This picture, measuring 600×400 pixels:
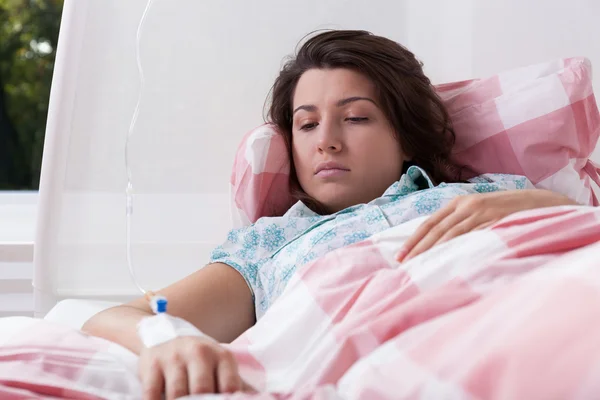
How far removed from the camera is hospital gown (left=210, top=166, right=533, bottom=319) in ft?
3.70

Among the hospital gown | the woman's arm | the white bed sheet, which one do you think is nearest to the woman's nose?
the hospital gown

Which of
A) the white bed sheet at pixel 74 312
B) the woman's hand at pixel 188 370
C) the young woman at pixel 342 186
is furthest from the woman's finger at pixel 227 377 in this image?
the white bed sheet at pixel 74 312

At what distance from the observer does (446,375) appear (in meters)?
0.56

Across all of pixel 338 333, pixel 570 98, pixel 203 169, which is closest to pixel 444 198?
pixel 570 98

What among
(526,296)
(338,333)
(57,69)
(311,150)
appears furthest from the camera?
(57,69)

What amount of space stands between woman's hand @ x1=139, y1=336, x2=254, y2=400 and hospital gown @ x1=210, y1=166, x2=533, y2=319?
0.40 metres

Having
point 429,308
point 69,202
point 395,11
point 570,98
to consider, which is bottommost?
point 69,202

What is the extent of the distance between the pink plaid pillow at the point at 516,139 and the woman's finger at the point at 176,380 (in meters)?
0.72

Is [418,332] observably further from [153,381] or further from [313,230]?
[313,230]

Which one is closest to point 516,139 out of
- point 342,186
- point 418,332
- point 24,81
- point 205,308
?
point 342,186

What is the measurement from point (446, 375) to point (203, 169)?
1078 millimetres

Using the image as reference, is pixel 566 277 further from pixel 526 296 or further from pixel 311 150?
pixel 311 150

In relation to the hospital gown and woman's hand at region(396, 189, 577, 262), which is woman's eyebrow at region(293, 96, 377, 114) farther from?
woman's hand at region(396, 189, 577, 262)

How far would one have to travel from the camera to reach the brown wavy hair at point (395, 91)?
1343 mm
